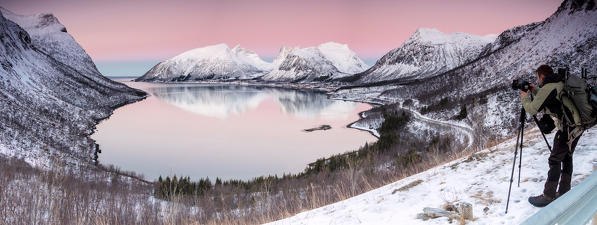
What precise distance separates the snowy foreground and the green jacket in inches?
47.6

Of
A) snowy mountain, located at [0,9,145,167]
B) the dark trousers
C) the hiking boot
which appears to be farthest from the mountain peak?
snowy mountain, located at [0,9,145,167]

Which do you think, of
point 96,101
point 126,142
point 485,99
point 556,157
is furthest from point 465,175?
point 96,101

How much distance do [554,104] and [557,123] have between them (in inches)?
12.0

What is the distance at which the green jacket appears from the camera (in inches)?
169

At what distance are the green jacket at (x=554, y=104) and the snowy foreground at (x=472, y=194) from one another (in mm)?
1210

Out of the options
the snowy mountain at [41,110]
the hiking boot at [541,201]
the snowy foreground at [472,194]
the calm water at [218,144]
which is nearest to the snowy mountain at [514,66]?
the calm water at [218,144]

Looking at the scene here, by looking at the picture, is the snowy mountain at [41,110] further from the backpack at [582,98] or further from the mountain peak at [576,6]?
the mountain peak at [576,6]

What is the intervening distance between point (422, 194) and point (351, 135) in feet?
186

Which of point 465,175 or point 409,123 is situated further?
point 409,123

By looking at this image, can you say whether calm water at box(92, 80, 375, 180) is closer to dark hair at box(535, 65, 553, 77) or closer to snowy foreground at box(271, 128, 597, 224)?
snowy foreground at box(271, 128, 597, 224)

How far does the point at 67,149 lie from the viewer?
40.2 meters

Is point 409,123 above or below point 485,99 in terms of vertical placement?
below

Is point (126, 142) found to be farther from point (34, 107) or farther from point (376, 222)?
point (376, 222)

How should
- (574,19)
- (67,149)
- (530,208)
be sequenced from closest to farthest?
(530,208) < (67,149) < (574,19)
